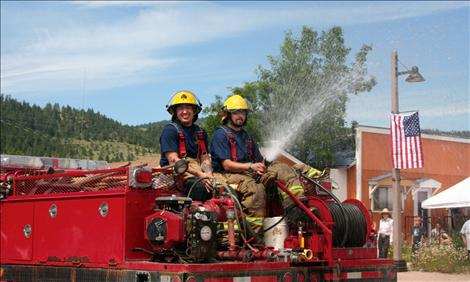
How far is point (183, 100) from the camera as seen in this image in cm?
940

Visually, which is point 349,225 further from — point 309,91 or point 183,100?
point 309,91

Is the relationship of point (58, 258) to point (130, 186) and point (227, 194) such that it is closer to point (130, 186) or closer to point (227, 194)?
point (130, 186)

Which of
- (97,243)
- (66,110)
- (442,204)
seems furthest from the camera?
(66,110)

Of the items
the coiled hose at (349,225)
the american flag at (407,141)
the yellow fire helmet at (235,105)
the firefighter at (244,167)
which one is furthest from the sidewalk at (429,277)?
the yellow fire helmet at (235,105)

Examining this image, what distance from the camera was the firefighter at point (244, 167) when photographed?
343 inches

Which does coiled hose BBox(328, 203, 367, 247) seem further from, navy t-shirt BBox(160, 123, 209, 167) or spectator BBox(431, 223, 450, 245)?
spectator BBox(431, 223, 450, 245)

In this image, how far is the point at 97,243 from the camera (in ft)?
26.9

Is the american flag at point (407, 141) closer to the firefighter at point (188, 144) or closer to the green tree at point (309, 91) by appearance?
the green tree at point (309, 91)

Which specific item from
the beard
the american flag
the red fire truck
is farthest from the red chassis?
the american flag

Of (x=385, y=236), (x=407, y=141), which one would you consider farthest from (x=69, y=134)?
(x=407, y=141)

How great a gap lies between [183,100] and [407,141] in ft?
40.5

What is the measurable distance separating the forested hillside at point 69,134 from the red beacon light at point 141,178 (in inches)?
2176

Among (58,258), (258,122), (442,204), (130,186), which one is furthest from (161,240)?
(442,204)

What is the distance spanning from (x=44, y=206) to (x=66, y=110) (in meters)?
81.8
